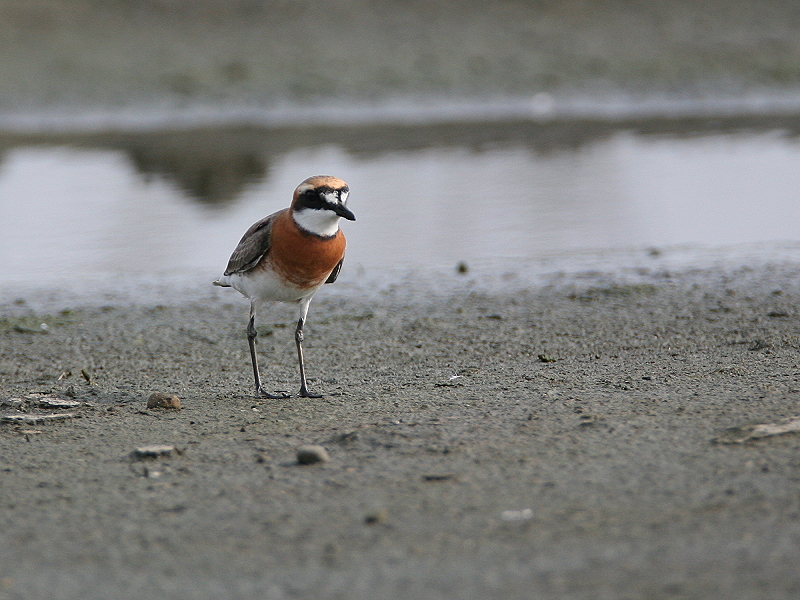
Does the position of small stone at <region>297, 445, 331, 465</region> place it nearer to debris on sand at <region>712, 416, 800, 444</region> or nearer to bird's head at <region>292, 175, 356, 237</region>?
bird's head at <region>292, 175, 356, 237</region>

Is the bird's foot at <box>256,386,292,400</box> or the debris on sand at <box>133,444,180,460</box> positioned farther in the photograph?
the bird's foot at <box>256,386,292,400</box>

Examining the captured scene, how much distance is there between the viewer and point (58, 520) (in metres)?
3.69

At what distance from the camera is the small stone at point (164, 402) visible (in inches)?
204

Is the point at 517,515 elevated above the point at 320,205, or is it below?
below

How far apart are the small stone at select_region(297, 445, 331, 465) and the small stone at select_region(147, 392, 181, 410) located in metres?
1.29

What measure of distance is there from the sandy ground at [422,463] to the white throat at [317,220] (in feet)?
3.06

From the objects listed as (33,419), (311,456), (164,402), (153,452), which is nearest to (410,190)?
(164,402)

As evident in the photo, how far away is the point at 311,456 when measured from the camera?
4121 millimetres

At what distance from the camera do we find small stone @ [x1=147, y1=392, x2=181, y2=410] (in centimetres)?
519

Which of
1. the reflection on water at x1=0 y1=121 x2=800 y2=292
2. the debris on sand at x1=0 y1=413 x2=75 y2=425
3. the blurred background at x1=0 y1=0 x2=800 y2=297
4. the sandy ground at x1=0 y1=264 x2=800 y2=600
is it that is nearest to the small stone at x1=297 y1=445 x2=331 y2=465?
the sandy ground at x1=0 y1=264 x2=800 y2=600

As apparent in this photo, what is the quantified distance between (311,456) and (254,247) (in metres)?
1.82

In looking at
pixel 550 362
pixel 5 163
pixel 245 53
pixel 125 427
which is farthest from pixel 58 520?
pixel 245 53

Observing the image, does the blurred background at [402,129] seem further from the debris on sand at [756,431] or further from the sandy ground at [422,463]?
the debris on sand at [756,431]

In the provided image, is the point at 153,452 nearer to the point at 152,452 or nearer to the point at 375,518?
the point at 152,452
